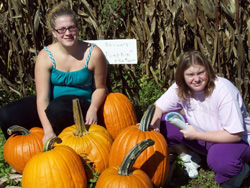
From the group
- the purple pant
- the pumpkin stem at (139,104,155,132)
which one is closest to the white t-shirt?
the purple pant

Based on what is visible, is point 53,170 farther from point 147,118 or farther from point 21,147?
point 147,118

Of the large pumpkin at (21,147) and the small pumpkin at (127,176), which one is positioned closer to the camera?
the small pumpkin at (127,176)

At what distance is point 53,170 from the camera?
7.50ft

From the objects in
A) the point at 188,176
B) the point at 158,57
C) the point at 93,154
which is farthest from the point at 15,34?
the point at 188,176

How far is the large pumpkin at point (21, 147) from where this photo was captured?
2.85 metres

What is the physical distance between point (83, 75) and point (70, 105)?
0.32 metres

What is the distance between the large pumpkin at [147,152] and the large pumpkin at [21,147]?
2.46 feet

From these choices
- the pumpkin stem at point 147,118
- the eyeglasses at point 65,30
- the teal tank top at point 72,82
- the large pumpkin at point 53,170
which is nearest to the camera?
the large pumpkin at point 53,170

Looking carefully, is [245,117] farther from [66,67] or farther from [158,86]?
[158,86]

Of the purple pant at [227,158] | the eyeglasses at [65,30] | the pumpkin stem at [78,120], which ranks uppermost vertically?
the eyeglasses at [65,30]

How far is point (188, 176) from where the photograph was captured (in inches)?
114

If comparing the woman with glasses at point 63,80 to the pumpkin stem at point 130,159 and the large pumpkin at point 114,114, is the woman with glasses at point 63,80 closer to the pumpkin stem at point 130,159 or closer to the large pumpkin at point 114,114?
the large pumpkin at point 114,114

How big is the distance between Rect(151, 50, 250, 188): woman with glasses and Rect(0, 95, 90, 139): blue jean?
0.80 meters

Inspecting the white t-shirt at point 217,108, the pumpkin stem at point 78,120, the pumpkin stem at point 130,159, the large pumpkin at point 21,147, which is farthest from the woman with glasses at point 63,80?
the pumpkin stem at point 130,159
